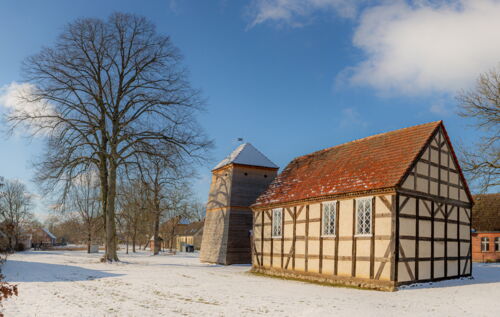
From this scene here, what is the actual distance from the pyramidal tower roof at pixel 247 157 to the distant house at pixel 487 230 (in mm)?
19355

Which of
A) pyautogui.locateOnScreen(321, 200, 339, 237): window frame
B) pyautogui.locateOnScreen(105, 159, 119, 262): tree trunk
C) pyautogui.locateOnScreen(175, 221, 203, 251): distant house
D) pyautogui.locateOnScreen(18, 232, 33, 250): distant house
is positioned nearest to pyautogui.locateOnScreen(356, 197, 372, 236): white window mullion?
pyautogui.locateOnScreen(321, 200, 339, 237): window frame

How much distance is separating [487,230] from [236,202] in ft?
76.6

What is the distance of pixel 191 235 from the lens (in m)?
79.7

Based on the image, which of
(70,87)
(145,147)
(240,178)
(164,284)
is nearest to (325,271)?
(164,284)

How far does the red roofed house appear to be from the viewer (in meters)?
17.0

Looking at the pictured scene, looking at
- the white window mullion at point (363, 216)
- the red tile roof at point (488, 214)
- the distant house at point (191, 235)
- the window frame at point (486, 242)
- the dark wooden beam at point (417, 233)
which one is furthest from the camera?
the distant house at point (191, 235)

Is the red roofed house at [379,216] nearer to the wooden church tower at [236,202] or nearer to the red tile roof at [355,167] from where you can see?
the red tile roof at [355,167]

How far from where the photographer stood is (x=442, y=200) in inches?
766

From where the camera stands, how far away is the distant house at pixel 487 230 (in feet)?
122

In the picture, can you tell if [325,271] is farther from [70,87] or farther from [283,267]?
[70,87]

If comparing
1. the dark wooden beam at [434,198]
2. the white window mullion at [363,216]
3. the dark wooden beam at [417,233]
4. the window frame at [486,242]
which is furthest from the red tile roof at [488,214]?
the white window mullion at [363,216]


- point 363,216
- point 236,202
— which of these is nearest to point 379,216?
point 363,216

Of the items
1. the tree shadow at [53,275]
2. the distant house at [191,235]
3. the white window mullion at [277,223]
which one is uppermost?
the white window mullion at [277,223]

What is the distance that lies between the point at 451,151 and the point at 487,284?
6226mm
